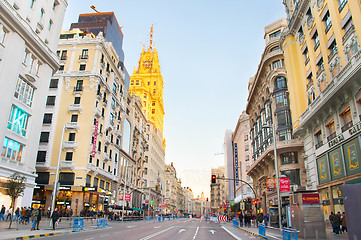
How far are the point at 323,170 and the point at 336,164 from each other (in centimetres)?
300

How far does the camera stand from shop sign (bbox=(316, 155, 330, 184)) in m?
25.0

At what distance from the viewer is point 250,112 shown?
66.6m

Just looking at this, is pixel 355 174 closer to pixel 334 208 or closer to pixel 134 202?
pixel 334 208

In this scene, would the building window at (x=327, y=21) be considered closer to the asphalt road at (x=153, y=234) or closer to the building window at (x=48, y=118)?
the asphalt road at (x=153, y=234)

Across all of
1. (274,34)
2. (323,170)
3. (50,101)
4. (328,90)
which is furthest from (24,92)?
(274,34)

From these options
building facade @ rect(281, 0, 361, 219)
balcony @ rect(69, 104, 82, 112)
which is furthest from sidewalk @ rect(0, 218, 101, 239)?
balcony @ rect(69, 104, 82, 112)

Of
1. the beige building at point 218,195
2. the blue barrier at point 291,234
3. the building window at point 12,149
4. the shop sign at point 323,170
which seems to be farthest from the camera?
the beige building at point 218,195

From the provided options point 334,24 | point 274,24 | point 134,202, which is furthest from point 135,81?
point 334,24

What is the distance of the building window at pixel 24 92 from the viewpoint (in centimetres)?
3017

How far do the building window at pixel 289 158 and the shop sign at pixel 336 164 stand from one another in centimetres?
1507

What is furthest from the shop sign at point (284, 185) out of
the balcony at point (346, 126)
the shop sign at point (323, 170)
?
the balcony at point (346, 126)

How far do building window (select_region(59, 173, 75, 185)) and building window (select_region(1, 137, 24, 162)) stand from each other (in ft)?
43.6

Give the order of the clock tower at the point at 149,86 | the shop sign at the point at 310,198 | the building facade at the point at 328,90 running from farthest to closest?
the clock tower at the point at 149,86 < the building facade at the point at 328,90 < the shop sign at the point at 310,198

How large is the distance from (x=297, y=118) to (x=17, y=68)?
31.6m
